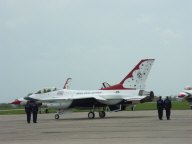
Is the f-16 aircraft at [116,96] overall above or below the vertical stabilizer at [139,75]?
below

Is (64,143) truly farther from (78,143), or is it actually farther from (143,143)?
(143,143)

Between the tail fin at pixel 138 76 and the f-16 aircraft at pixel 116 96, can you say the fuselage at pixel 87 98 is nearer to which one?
the f-16 aircraft at pixel 116 96

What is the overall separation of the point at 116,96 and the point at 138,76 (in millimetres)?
2124

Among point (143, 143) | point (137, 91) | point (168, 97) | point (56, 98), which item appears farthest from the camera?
point (56, 98)

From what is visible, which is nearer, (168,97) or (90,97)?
(168,97)

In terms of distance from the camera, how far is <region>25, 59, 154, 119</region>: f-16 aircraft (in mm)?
29828

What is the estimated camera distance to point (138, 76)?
30281 millimetres

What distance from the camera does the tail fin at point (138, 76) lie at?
30.2m

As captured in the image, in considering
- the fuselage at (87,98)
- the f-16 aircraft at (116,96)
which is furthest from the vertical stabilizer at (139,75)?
the fuselage at (87,98)

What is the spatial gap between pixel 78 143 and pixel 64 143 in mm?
455

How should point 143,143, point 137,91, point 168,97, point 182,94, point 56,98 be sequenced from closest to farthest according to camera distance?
point 143,143, point 168,97, point 137,91, point 56,98, point 182,94

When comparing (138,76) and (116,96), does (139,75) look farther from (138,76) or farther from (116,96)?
(116,96)

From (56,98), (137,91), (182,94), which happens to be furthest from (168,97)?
(182,94)

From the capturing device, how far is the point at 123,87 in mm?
30500
